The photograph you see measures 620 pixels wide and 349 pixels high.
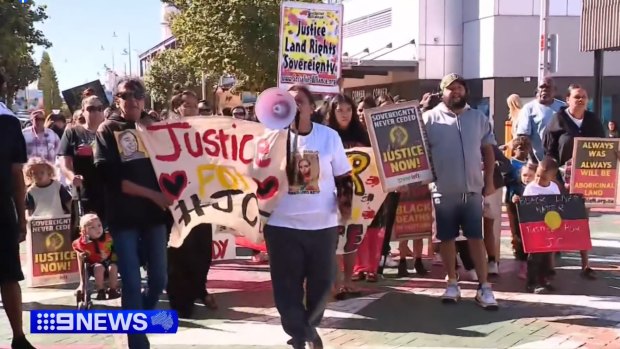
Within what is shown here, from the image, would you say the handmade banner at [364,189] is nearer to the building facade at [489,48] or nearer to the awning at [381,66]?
the building facade at [489,48]

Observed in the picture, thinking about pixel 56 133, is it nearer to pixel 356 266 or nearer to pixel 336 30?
pixel 336 30

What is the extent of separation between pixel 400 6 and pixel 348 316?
25.8 metres

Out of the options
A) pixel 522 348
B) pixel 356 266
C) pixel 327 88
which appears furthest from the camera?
pixel 327 88

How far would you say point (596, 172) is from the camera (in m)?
8.07

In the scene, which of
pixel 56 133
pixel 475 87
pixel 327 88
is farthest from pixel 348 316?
pixel 475 87

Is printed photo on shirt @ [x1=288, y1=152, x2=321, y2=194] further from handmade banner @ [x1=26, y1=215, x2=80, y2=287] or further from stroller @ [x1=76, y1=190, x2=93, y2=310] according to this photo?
handmade banner @ [x1=26, y1=215, x2=80, y2=287]

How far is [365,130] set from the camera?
23.4 ft

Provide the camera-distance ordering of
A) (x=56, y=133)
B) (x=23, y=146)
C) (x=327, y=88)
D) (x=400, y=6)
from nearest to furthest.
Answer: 1. (x=23, y=146)
2. (x=327, y=88)
3. (x=56, y=133)
4. (x=400, y=6)

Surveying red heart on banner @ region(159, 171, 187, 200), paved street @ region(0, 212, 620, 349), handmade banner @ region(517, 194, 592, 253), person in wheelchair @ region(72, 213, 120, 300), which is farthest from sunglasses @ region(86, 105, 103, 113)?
handmade banner @ region(517, 194, 592, 253)

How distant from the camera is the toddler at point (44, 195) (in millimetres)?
7329

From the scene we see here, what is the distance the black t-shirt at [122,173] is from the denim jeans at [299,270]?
2.56 feet

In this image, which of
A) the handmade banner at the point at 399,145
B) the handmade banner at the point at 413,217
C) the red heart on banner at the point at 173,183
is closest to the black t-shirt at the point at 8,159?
the red heart on banner at the point at 173,183

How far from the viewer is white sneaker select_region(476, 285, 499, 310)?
633cm

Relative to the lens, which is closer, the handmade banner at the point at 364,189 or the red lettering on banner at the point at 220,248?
the handmade banner at the point at 364,189
